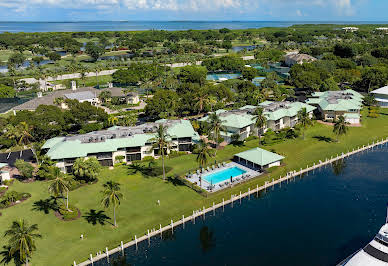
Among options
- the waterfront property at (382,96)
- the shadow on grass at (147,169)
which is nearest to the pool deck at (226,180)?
the shadow on grass at (147,169)

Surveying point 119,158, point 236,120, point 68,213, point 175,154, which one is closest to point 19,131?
point 119,158

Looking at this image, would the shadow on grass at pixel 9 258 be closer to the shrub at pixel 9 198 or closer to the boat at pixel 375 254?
the shrub at pixel 9 198

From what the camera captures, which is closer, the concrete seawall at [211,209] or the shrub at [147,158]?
the concrete seawall at [211,209]

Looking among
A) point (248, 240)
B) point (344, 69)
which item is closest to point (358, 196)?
point (248, 240)

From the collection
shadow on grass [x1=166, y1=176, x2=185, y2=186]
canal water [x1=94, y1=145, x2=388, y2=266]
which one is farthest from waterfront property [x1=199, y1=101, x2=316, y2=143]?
canal water [x1=94, y1=145, x2=388, y2=266]

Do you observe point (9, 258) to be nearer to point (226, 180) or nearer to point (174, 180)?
point (174, 180)

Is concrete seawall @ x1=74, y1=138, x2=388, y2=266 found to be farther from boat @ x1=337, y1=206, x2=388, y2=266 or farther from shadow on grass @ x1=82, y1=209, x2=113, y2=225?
boat @ x1=337, y1=206, x2=388, y2=266

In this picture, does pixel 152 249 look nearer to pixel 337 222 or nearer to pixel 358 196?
pixel 337 222
